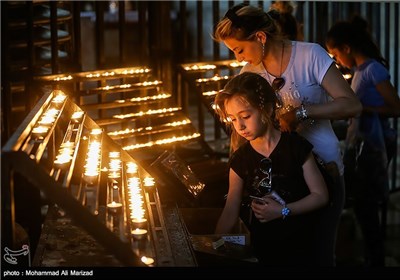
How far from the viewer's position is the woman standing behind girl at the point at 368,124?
21.2 feet

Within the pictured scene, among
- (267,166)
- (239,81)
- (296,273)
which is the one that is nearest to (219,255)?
(296,273)

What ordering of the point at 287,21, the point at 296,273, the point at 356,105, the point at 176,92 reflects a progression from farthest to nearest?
the point at 176,92 → the point at 287,21 → the point at 356,105 → the point at 296,273

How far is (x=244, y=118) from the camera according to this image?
405 centimetres

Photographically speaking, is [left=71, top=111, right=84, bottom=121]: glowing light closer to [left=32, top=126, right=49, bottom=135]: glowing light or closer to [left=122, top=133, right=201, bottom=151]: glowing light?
[left=32, top=126, right=49, bottom=135]: glowing light

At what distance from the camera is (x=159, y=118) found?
6.49 m

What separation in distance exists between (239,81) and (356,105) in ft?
2.21

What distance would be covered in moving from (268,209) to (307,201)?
0.64 feet

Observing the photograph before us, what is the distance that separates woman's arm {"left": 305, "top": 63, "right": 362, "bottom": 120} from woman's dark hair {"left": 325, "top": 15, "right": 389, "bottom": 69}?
2232 millimetres

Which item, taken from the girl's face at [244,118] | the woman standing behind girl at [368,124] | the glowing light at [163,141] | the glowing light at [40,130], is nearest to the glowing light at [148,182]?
the girl's face at [244,118]

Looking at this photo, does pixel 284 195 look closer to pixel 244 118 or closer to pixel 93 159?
pixel 244 118

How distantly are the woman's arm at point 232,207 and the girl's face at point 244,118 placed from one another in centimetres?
24

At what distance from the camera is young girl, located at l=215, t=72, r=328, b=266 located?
4043mm

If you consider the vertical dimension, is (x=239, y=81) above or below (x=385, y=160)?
above

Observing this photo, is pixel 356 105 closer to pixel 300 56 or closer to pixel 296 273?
pixel 300 56
